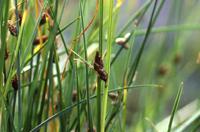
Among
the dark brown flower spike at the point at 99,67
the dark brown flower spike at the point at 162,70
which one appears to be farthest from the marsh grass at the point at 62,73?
the dark brown flower spike at the point at 162,70

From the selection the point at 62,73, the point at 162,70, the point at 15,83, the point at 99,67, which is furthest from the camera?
the point at 162,70

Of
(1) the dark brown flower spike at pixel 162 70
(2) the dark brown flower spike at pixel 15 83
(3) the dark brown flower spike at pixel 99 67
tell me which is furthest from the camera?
(1) the dark brown flower spike at pixel 162 70

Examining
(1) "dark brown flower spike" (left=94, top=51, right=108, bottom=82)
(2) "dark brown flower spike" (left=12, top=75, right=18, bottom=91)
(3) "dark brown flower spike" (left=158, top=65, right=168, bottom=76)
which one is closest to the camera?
(1) "dark brown flower spike" (left=94, top=51, right=108, bottom=82)

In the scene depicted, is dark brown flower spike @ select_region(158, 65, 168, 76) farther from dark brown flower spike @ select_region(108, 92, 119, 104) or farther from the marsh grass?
dark brown flower spike @ select_region(108, 92, 119, 104)

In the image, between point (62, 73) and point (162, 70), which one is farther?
point (162, 70)

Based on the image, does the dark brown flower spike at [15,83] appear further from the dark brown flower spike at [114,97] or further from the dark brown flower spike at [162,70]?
the dark brown flower spike at [162,70]

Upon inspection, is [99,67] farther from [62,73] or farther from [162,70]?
[162,70]

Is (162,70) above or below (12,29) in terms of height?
above

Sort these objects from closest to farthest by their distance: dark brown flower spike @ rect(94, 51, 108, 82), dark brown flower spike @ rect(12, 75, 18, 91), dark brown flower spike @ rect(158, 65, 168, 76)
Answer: dark brown flower spike @ rect(94, 51, 108, 82) → dark brown flower spike @ rect(12, 75, 18, 91) → dark brown flower spike @ rect(158, 65, 168, 76)

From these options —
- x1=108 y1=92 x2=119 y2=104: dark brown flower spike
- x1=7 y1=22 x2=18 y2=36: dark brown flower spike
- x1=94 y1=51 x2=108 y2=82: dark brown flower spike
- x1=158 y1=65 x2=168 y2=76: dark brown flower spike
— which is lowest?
x1=94 y1=51 x2=108 y2=82: dark brown flower spike

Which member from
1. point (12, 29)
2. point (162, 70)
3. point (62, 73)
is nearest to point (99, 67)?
point (12, 29)

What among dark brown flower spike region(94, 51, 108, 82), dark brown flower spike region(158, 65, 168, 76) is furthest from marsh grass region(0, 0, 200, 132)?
dark brown flower spike region(158, 65, 168, 76)

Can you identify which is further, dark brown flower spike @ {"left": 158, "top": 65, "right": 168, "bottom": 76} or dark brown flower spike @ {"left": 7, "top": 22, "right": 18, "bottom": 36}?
dark brown flower spike @ {"left": 158, "top": 65, "right": 168, "bottom": 76}
